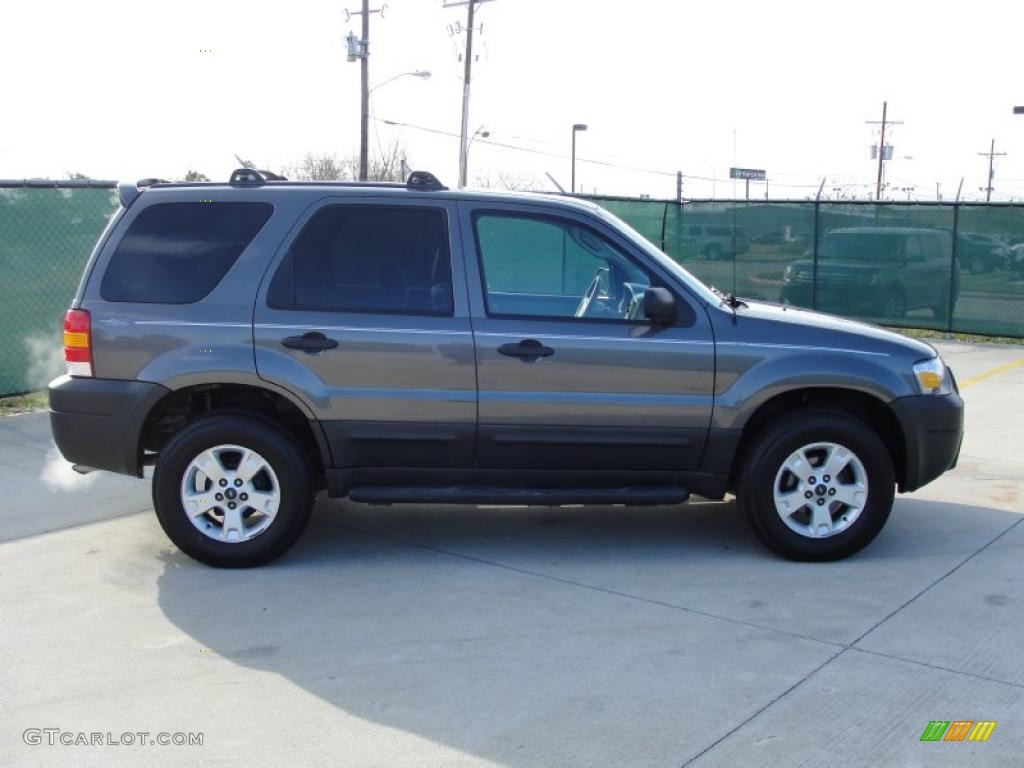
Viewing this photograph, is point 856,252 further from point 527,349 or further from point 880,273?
point 527,349

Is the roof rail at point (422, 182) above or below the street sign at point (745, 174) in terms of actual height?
below

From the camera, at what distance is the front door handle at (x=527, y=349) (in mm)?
5535

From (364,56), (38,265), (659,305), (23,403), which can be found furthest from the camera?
(364,56)

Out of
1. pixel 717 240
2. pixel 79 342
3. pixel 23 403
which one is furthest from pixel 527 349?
pixel 717 240

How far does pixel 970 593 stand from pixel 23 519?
526cm

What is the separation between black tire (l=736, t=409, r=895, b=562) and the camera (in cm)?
566

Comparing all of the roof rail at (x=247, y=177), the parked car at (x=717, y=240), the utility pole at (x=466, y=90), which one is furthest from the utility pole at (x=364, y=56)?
the roof rail at (x=247, y=177)

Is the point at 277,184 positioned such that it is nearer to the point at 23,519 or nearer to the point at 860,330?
the point at 23,519

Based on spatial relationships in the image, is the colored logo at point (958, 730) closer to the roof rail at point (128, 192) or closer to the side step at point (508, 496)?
the side step at point (508, 496)

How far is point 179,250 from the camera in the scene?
18.5 feet

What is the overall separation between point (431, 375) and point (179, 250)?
1.46 m

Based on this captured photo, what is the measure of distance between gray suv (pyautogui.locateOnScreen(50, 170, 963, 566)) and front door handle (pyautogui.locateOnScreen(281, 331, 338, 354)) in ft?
0.04

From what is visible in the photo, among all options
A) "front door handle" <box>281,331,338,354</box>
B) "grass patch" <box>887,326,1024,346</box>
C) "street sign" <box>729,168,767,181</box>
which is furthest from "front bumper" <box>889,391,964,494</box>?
"street sign" <box>729,168,767,181</box>

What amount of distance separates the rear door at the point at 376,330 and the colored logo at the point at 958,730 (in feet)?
8.55
